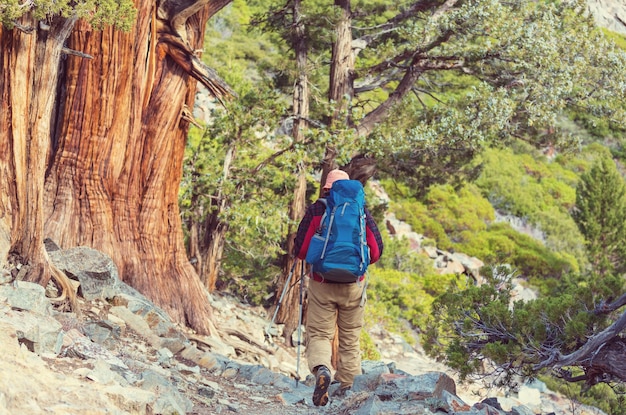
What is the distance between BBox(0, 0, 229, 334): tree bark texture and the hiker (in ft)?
6.98

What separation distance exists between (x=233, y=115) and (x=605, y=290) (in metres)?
6.66

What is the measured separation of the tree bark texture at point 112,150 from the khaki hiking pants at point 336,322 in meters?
2.16

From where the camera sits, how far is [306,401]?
235 inches

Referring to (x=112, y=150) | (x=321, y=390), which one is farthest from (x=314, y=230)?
(x=112, y=150)

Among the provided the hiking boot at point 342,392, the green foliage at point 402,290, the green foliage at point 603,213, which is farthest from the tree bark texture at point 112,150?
the green foliage at point 603,213

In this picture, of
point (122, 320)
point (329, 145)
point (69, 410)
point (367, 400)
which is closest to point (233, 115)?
point (329, 145)

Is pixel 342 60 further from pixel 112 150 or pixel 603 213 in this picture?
pixel 603 213

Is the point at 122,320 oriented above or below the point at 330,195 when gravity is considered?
below

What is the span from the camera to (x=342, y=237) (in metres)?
5.29

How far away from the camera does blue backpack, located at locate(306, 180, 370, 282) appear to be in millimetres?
5289

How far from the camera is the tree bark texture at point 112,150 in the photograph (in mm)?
6062

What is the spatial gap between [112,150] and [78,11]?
2.12 meters

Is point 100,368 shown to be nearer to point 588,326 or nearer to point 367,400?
point 367,400

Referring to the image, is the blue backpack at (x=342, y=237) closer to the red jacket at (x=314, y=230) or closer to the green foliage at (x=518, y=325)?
the red jacket at (x=314, y=230)
